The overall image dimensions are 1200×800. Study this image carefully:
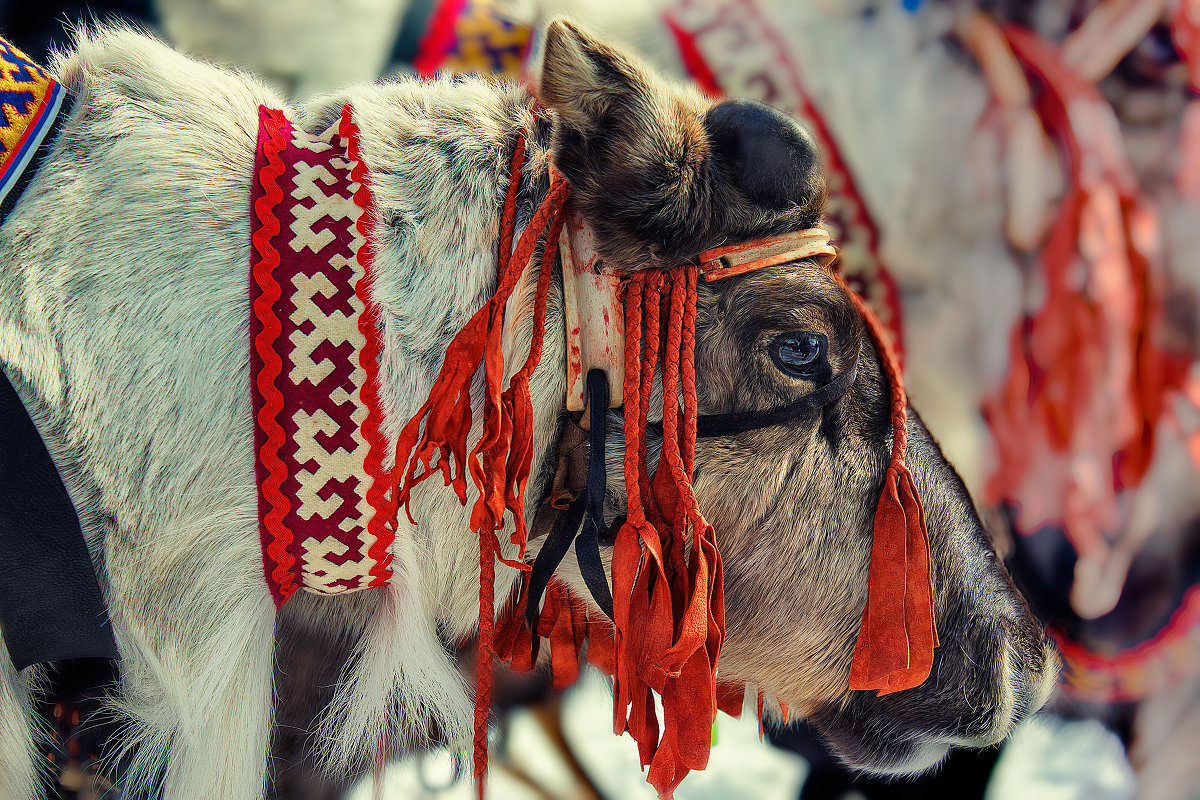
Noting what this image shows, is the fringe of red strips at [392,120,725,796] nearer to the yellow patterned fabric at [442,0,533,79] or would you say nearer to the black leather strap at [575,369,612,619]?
the black leather strap at [575,369,612,619]

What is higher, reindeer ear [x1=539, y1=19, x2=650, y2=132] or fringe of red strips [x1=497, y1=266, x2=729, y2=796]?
reindeer ear [x1=539, y1=19, x2=650, y2=132]

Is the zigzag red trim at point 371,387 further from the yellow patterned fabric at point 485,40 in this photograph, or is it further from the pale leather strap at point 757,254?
the yellow patterned fabric at point 485,40

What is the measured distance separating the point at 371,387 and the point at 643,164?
15.1 inches

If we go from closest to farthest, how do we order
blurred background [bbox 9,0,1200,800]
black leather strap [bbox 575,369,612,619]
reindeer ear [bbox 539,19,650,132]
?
1. reindeer ear [bbox 539,19,650,132]
2. black leather strap [bbox 575,369,612,619]
3. blurred background [bbox 9,0,1200,800]

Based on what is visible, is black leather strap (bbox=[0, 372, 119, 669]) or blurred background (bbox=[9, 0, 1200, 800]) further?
blurred background (bbox=[9, 0, 1200, 800])

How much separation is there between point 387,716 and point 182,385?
21.7 inches

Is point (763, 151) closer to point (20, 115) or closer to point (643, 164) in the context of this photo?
point (643, 164)

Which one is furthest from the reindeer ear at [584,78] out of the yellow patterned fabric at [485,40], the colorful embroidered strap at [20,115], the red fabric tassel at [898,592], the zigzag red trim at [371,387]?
the yellow patterned fabric at [485,40]

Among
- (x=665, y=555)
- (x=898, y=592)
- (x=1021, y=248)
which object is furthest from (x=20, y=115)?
(x=1021, y=248)

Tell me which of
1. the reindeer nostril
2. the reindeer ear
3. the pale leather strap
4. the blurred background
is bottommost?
the blurred background

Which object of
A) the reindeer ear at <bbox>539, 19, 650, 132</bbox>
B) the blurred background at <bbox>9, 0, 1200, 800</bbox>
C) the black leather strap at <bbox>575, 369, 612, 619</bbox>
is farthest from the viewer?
the blurred background at <bbox>9, 0, 1200, 800</bbox>

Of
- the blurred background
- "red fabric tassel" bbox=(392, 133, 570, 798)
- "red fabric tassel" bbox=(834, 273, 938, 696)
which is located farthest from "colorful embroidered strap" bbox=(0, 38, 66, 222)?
"red fabric tassel" bbox=(834, 273, 938, 696)

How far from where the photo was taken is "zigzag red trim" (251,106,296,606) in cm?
76

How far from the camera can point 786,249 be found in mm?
825
